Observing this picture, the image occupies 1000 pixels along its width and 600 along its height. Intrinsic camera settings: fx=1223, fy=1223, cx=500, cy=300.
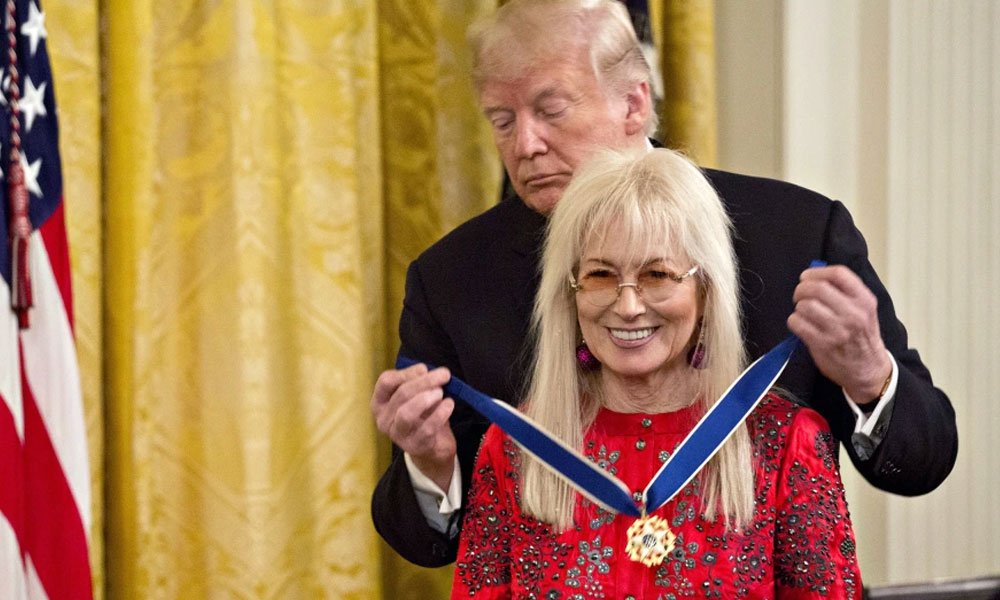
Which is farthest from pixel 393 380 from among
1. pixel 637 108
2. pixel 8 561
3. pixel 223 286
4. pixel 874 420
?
pixel 223 286

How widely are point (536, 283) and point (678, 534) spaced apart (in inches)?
34.7

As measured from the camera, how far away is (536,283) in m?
2.75

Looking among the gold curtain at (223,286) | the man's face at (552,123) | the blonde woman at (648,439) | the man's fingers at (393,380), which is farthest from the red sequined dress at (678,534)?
the gold curtain at (223,286)

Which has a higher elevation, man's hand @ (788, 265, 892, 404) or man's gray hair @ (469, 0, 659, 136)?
man's gray hair @ (469, 0, 659, 136)

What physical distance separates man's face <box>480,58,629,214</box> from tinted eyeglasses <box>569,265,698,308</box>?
58 centimetres

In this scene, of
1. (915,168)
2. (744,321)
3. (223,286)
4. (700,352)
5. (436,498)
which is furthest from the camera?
(915,168)

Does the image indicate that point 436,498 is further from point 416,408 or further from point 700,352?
point 700,352

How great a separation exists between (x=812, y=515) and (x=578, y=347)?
0.51 metres

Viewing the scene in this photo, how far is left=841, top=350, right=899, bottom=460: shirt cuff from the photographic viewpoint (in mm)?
2086

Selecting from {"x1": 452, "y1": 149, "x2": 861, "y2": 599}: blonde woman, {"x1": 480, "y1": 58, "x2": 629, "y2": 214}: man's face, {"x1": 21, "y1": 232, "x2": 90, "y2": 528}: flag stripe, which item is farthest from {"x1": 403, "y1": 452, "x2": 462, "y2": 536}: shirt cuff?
{"x1": 21, "y1": 232, "x2": 90, "y2": 528}: flag stripe

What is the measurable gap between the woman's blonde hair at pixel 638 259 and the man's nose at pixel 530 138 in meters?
0.37

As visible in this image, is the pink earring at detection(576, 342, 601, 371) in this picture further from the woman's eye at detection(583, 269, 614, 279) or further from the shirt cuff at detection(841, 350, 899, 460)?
the shirt cuff at detection(841, 350, 899, 460)

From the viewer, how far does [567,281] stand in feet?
7.16

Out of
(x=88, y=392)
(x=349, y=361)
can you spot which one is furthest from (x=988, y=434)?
(x=88, y=392)
